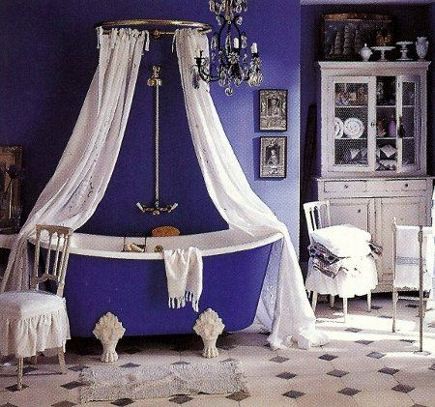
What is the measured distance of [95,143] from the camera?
6.16 metres

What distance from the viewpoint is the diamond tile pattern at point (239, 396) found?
5.04 m

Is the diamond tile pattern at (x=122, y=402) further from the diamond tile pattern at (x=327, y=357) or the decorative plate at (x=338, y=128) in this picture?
the decorative plate at (x=338, y=128)

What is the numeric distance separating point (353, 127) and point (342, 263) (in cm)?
150

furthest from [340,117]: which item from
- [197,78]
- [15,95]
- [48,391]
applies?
[48,391]

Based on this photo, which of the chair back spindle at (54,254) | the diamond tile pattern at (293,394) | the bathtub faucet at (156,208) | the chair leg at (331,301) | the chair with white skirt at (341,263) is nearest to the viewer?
the diamond tile pattern at (293,394)

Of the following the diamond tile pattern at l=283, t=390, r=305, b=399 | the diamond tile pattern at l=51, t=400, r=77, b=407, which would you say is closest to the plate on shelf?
the diamond tile pattern at l=283, t=390, r=305, b=399

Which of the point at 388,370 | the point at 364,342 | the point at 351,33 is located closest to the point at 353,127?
the point at 351,33

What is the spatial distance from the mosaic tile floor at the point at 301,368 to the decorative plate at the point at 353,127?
5.72 ft

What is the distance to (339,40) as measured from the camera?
778 cm

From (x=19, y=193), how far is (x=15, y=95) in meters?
0.79

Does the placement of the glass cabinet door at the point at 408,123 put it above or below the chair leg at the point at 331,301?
above

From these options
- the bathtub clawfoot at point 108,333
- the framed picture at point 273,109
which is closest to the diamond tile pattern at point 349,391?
the bathtub clawfoot at point 108,333

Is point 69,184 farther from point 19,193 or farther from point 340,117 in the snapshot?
point 340,117

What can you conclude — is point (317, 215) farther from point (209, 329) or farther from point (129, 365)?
point (129, 365)
